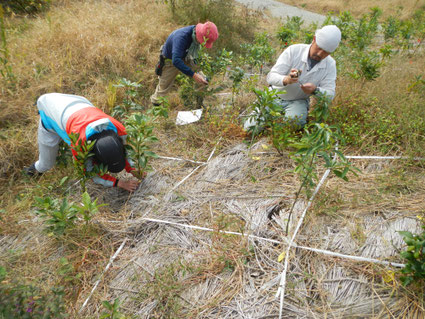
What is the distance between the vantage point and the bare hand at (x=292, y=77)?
275 centimetres

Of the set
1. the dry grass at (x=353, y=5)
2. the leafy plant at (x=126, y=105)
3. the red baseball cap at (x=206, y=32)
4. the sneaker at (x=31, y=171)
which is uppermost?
the red baseball cap at (x=206, y=32)

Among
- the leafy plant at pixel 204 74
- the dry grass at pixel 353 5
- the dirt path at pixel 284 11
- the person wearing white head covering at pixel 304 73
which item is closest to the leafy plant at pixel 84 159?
the leafy plant at pixel 204 74

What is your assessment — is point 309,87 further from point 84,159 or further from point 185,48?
point 84,159

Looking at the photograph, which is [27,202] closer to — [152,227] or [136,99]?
[152,227]

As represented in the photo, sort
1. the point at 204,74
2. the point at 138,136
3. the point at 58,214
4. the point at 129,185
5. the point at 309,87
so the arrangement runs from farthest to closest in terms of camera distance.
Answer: the point at 204,74 → the point at 309,87 → the point at 129,185 → the point at 138,136 → the point at 58,214

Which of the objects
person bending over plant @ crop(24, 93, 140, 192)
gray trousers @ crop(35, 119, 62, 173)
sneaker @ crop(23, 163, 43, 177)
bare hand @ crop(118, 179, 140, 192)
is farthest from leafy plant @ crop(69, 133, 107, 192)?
sneaker @ crop(23, 163, 43, 177)

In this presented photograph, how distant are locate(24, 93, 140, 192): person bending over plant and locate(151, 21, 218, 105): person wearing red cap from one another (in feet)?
3.90

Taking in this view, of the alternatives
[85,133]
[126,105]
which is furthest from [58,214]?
[126,105]

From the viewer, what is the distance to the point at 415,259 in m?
1.45

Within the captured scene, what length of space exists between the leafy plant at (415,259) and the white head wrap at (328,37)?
1923 millimetres

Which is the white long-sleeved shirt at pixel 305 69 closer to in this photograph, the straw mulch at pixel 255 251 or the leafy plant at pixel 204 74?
the leafy plant at pixel 204 74

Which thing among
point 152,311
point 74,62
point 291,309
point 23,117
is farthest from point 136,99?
point 291,309

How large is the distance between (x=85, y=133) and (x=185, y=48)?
1944 mm

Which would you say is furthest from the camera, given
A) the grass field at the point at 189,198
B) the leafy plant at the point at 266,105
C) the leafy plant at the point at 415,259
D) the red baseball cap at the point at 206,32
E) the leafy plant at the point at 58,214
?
the red baseball cap at the point at 206,32
